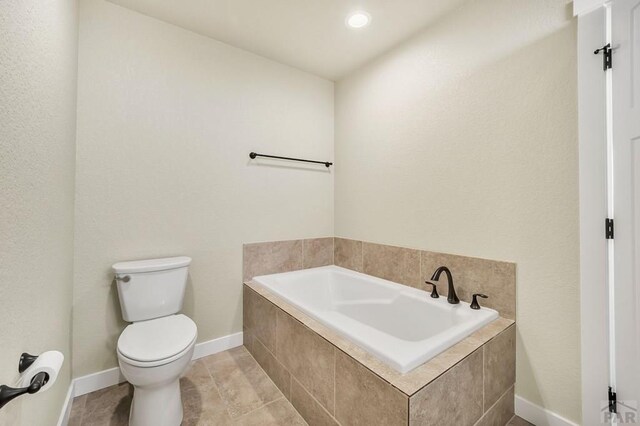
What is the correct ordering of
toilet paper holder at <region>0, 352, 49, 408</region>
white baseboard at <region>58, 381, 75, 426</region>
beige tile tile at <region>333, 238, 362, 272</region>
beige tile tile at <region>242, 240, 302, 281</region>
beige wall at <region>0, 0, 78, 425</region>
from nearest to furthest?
1. toilet paper holder at <region>0, 352, 49, 408</region>
2. beige wall at <region>0, 0, 78, 425</region>
3. white baseboard at <region>58, 381, 75, 426</region>
4. beige tile tile at <region>242, 240, 302, 281</region>
5. beige tile tile at <region>333, 238, 362, 272</region>

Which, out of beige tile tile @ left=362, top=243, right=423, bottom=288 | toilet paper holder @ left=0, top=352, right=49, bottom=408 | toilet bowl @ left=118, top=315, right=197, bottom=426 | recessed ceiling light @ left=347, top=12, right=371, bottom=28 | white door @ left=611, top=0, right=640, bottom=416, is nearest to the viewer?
toilet paper holder @ left=0, top=352, right=49, bottom=408

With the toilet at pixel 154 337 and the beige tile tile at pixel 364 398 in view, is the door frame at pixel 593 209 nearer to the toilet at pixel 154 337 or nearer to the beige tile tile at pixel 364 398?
the beige tile tile at pixel 364 398

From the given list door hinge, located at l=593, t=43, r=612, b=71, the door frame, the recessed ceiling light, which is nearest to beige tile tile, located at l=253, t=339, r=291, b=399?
Result: the door frame

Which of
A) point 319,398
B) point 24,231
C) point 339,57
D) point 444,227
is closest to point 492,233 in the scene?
point 444,227

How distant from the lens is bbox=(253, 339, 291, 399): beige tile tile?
63.8 inches

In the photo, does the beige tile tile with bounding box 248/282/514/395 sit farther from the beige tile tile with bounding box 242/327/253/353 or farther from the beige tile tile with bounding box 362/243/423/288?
the beige tile tile with bounding box 242/327/253/353

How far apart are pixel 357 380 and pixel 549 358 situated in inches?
43.3

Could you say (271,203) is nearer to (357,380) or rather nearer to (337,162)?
(337,162)

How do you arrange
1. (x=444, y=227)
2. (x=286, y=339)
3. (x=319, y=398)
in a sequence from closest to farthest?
(x=319, y=398) → (x=286, y=339) → (x=444, y=227)

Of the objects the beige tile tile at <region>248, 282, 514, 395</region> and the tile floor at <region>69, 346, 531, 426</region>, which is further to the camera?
the tile floor at <region>69, 346, 531, 426</region>

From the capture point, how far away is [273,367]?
1775 mm

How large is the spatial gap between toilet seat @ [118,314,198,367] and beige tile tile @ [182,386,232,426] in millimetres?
446

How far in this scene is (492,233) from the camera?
1.61m

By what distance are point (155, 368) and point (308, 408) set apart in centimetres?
80
